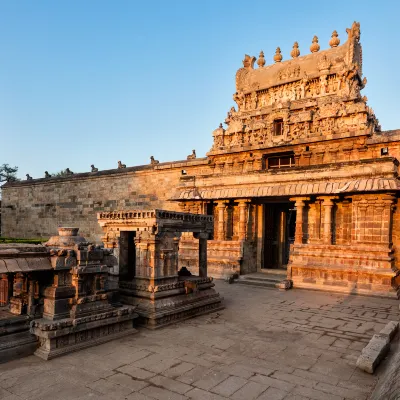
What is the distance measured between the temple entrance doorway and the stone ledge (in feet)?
33.8

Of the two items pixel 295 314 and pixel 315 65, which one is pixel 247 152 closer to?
pixel 315 65

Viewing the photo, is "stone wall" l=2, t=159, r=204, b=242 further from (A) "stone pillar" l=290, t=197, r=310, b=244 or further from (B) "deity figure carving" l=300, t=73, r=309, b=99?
(A) "stone pillar" l=290, t=197, r=310, b=244

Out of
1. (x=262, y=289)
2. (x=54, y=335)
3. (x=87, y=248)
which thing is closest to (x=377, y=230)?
(x=262, y=289)

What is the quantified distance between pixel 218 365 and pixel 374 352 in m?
2.82

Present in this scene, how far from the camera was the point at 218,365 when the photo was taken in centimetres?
572

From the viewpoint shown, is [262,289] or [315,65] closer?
[262,289]

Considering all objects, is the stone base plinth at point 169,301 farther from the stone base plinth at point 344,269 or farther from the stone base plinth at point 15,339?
the stone base plinth at point 344,269

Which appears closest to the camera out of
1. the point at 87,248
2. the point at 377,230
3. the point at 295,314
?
the point at 87,248

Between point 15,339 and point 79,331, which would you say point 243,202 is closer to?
point 79,331

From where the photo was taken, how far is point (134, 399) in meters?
4.54

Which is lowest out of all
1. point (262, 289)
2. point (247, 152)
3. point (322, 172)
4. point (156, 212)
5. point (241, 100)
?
point (262, 289)

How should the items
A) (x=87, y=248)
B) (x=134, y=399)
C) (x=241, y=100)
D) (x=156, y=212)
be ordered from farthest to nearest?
(x=241, y=100) < (x=156, y=212) < (x=87, y=248) < (x=134, y=399)

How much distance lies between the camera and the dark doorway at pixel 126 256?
32.0 ft

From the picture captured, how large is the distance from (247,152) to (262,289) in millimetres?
8148
